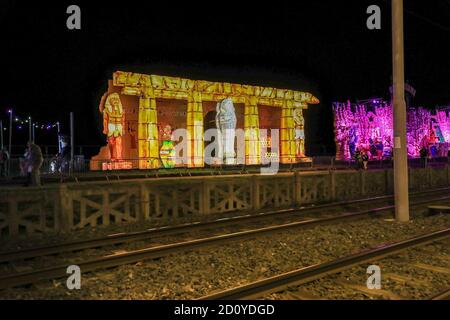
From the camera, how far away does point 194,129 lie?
31.7 metres

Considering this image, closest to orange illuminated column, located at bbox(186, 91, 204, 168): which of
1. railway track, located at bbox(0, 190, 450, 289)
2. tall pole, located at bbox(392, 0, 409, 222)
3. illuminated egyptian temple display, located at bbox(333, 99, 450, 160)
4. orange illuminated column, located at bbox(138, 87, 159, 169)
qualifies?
orange illuminated column, located at bbox(138, 87, 159, 169)

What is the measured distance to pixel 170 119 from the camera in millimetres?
32406

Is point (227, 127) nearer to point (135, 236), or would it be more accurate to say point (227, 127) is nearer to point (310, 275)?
point (135, 236)

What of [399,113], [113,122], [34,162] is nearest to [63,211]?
[34,162]

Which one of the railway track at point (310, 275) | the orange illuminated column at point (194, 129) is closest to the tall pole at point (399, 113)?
the railway track at point (310, 275)

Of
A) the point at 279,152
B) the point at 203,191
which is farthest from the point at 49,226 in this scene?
the point at 279,152

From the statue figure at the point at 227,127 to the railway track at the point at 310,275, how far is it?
24.1m

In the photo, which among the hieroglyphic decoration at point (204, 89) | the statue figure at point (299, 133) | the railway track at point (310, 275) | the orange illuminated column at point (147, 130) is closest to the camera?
the railway track at point (310, 275)

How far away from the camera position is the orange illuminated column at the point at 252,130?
1358 inches

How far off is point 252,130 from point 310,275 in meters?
28.5

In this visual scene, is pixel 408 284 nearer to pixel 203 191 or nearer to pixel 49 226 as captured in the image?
pixel 203 191

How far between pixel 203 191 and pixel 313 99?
28.3 m

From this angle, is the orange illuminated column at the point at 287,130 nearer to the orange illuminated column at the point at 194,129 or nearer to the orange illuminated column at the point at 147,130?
the orange illuminated column at the point at 194,129

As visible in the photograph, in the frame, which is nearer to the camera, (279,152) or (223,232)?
(223,232)
